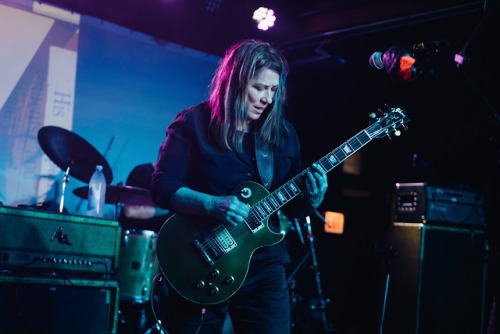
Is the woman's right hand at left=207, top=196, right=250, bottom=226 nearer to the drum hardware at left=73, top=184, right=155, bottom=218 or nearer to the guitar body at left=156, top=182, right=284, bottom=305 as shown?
the guitar body at left=156, top=182, right=284, bottom=305

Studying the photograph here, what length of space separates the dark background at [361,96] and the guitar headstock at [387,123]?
7.07ft

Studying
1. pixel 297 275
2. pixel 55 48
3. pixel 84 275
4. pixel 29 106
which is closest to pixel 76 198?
pixel 29 106

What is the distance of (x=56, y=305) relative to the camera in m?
2.73

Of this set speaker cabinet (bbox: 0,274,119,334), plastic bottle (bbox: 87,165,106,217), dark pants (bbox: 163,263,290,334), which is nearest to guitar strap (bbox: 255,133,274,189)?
dark pants (bbox: 163,263,290,334)

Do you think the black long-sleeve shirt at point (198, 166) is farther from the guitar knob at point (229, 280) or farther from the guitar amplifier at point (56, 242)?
the guitar amplifier at point (56, 242)

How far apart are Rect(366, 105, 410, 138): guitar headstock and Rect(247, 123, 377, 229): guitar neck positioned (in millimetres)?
85

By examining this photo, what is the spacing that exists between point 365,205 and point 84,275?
491 cm

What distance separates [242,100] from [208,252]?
804 millimetres

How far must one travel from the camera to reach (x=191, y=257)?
2.16m

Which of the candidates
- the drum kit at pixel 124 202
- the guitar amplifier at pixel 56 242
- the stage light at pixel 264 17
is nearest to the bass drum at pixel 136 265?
the drum kit at pixel 124 202

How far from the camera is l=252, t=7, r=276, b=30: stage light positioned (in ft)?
18.3

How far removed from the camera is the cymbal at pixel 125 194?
457 centimetres

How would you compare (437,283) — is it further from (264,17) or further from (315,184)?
(264,17)

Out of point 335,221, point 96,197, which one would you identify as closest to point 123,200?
point 96,197
